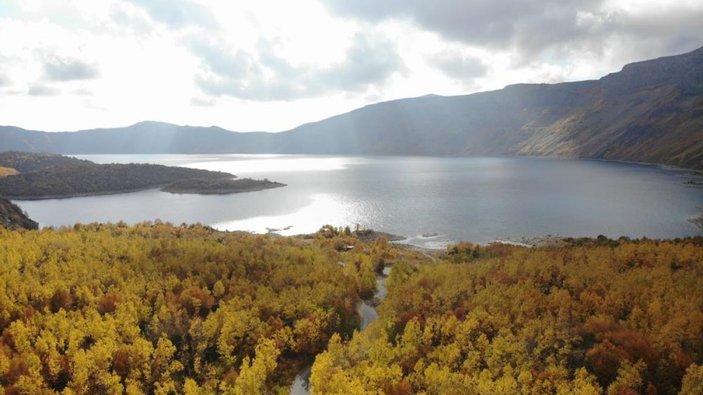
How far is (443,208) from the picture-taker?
402ft

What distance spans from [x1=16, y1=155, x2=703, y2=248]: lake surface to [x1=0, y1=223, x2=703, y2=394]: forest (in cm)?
4257

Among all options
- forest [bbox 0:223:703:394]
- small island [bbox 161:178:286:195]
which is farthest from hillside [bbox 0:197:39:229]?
small island [bbox 161:178:286:195]

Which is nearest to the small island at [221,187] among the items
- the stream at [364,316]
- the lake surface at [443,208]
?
the lake surface at [443,208]

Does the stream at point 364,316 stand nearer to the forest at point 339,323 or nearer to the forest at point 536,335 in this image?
the forest at point 339,323

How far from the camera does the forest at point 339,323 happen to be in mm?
29531

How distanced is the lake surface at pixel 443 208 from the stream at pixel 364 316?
32122 mm

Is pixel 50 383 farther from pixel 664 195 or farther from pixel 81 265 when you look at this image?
pixel 664 195

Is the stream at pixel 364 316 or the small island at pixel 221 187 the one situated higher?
the small island at pixel 221 187

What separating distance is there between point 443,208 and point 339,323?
85.1 m

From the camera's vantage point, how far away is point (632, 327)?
33281mm

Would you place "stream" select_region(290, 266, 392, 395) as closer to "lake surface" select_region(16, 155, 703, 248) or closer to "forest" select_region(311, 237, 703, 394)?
"forest" select_region(311, 237, 703, 394)

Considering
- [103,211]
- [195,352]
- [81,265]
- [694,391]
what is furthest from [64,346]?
[103,211]

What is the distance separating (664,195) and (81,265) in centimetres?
14711

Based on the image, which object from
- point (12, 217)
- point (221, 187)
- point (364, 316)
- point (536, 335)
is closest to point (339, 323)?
point (364, 316)
